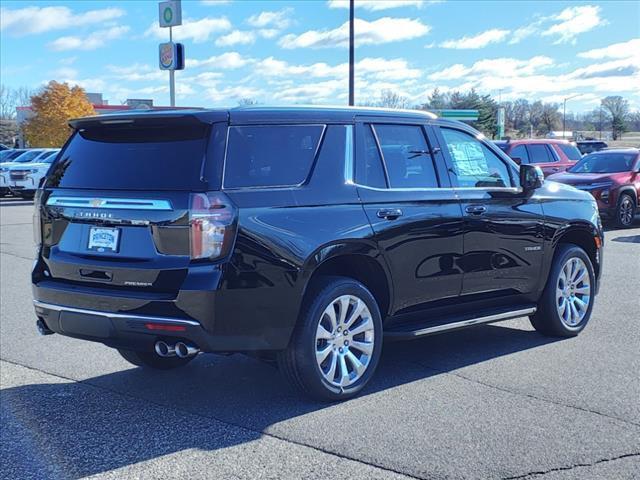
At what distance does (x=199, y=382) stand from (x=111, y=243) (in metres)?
1.48

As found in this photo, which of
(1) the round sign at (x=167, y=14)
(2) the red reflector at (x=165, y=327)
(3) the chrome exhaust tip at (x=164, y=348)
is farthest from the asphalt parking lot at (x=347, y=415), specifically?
(1) the round sign at (x=167, y=14)

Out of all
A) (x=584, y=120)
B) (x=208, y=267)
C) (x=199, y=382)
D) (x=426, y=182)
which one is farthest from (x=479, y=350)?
(x=584, y=120)

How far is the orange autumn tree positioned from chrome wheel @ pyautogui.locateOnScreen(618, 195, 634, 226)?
141 ft

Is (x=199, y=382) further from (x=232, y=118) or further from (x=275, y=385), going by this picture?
(x=232, y=118)

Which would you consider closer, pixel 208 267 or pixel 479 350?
pixel 208 267

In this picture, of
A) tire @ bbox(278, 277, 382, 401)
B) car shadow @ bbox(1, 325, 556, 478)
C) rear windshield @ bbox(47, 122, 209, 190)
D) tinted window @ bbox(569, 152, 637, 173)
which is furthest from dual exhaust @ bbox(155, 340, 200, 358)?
tinted window @ bbox(569, 152, 637, 173)

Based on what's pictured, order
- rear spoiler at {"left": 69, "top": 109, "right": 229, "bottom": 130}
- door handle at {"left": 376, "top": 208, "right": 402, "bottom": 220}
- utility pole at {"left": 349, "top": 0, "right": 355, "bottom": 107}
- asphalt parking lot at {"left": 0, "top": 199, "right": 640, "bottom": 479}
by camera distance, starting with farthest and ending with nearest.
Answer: utility pole at {"left": 349, "top": 0, "right": 355, "bottom": 107}
door handle at {"left": 376, "top": 208, "right": 402, "bottom": 220}
rear spoiler at {"left": 69, "top": 109, "right": 229, "bottom": 130}
asphalt parking lot at {"left": 0, "top": 199, "right": 640, "bottom": 479}

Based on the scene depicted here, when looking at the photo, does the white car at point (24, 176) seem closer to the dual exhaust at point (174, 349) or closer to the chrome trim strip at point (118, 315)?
the chrome trim strip at point (118, 315)

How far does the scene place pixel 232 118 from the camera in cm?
480

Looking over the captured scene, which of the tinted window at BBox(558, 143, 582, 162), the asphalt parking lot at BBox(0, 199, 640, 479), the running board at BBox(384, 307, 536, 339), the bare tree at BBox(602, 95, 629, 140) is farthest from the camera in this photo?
the bare tree at BBox(602, 95, 629, 140)

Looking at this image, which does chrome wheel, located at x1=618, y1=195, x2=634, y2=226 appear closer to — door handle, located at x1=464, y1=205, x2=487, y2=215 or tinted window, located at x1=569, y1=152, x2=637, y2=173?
tinted window, located at x1=569, y1=152, x2=637, y2=173

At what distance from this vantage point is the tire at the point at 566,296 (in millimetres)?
6785

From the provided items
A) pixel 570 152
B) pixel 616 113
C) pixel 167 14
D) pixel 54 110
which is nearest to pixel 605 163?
pixel 570 152

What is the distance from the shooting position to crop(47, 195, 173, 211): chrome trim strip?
459 centimetres
